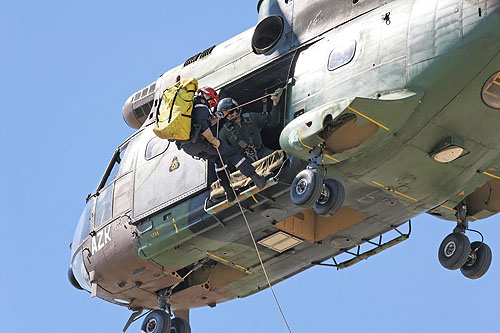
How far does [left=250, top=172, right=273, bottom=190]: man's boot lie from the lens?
2005 centimetres

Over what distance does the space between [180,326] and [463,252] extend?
6.36 m

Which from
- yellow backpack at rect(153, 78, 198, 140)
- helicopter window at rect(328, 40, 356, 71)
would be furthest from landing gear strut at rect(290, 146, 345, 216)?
yellow backpack at rect(153, 78, 198, 140)

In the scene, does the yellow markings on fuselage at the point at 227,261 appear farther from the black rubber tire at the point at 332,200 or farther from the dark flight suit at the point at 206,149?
the black rubber tire at the point at 332,200

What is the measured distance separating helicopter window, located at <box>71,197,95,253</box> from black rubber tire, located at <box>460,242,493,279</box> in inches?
322

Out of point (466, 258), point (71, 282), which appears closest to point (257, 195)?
point (466, 258)

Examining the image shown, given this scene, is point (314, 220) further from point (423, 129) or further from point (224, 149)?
point (423, 129)

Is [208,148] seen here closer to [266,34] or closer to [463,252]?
[266,34]

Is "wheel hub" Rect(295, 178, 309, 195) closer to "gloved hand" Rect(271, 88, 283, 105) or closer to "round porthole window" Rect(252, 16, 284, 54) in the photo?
"gloved hand" Rect(271, 88, 283, 105)

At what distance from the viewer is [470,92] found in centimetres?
1850

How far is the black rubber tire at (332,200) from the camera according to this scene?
19109mm

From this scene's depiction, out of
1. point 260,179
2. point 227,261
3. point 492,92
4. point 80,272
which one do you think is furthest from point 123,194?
point 492,92

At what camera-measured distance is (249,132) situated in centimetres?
2125

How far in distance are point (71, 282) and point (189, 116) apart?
7.32 m

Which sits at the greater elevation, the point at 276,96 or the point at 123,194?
the point at 123,194
